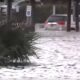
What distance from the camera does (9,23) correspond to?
13.2 m

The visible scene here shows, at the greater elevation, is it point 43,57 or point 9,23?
point 9,23

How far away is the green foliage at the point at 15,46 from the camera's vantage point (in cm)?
1267

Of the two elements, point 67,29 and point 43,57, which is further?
point 67,29

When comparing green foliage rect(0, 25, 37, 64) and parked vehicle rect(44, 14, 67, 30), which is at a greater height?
green foliage rect(0, 25, 37, 64)

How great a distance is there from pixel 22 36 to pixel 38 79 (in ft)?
9.48

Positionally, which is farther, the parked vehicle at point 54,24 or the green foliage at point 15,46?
the parked vehicle at point 54,24

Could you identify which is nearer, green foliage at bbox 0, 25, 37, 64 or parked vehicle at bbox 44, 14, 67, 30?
green foliage at bbox 0, 25, 37, 64

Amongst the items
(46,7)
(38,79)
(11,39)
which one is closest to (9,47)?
(11,39)

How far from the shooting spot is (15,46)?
12758 millimetres

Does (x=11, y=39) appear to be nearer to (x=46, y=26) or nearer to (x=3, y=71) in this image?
(x=3, y=71)

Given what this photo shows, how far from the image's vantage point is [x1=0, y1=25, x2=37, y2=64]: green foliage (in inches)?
499

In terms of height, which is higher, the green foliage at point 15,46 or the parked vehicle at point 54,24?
the green foliage at point 15,46

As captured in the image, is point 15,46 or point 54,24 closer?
point 15,46

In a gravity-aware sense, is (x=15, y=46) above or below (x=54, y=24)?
above
